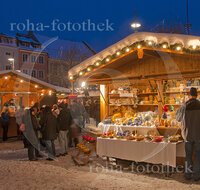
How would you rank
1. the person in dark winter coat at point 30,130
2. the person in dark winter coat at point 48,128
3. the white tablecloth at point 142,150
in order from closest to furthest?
the white tablecloth at point 142,150, the person in dark winter coat at point 30,130, the person in dark winter coat at point 48,128

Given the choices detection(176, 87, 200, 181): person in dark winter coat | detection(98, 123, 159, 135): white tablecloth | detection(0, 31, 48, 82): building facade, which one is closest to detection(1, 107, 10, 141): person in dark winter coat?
detection(98, 123, 159, 135): white tablecloth

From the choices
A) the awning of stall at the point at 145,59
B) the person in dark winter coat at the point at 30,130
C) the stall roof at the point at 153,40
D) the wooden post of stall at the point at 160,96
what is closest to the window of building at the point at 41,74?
the awning of stall at the point at 145,59

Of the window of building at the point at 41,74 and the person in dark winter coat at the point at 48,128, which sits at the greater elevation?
the window of building at the point at 41,74

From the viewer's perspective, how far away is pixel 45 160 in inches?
283

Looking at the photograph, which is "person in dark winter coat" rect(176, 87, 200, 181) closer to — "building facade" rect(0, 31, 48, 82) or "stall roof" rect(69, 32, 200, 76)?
"stall roof" rect(69, 32, 200, 76)

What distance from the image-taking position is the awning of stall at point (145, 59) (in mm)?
5812

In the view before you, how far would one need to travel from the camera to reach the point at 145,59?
7.80 m

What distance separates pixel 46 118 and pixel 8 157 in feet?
6.75

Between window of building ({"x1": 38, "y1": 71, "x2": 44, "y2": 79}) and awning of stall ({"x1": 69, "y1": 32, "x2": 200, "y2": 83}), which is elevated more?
window of building ({"x1": 38, "y1": 71, "x2": 44, "y2": 79})

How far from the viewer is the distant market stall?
5.89m

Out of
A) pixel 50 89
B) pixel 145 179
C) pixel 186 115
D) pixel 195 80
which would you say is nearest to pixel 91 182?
pixel 145 179

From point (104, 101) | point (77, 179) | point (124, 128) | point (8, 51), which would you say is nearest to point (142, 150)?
point (124, 128)

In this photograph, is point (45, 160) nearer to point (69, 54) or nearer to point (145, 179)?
point (145, 179)

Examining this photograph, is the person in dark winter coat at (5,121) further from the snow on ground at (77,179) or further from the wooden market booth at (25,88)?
the snow on ground at (77,179)
